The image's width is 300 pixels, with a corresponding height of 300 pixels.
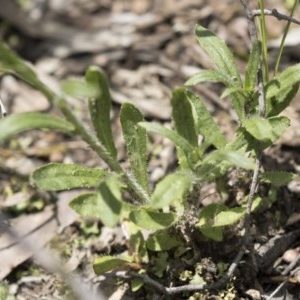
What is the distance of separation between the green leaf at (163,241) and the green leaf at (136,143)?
218 mm

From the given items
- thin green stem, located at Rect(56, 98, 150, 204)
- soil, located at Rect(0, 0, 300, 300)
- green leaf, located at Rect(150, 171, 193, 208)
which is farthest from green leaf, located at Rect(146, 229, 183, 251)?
green leaf, located at Rect(150, 171, 193, 208)

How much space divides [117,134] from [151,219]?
137 centimetres

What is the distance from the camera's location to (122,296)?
2.64 m

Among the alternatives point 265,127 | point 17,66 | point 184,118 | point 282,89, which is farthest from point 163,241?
point 17,66

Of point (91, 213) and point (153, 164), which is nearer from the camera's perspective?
point (91, 213)

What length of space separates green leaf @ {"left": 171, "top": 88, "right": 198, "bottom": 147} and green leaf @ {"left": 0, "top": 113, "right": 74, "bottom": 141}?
42cm

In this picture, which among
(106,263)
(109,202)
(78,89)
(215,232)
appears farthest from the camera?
(106,263)

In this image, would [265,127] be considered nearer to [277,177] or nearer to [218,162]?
[218,162]

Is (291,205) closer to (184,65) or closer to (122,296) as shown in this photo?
(122,296)

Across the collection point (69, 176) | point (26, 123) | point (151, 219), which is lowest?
point (151, 219)

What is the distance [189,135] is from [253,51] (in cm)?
41

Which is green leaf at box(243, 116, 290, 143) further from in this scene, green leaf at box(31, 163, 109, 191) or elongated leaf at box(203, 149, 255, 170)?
green leaf at box(31, 163, 109, 191)

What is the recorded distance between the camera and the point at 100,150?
2273 millimetres

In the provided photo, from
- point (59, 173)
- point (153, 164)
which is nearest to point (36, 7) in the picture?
point (153, 164)
